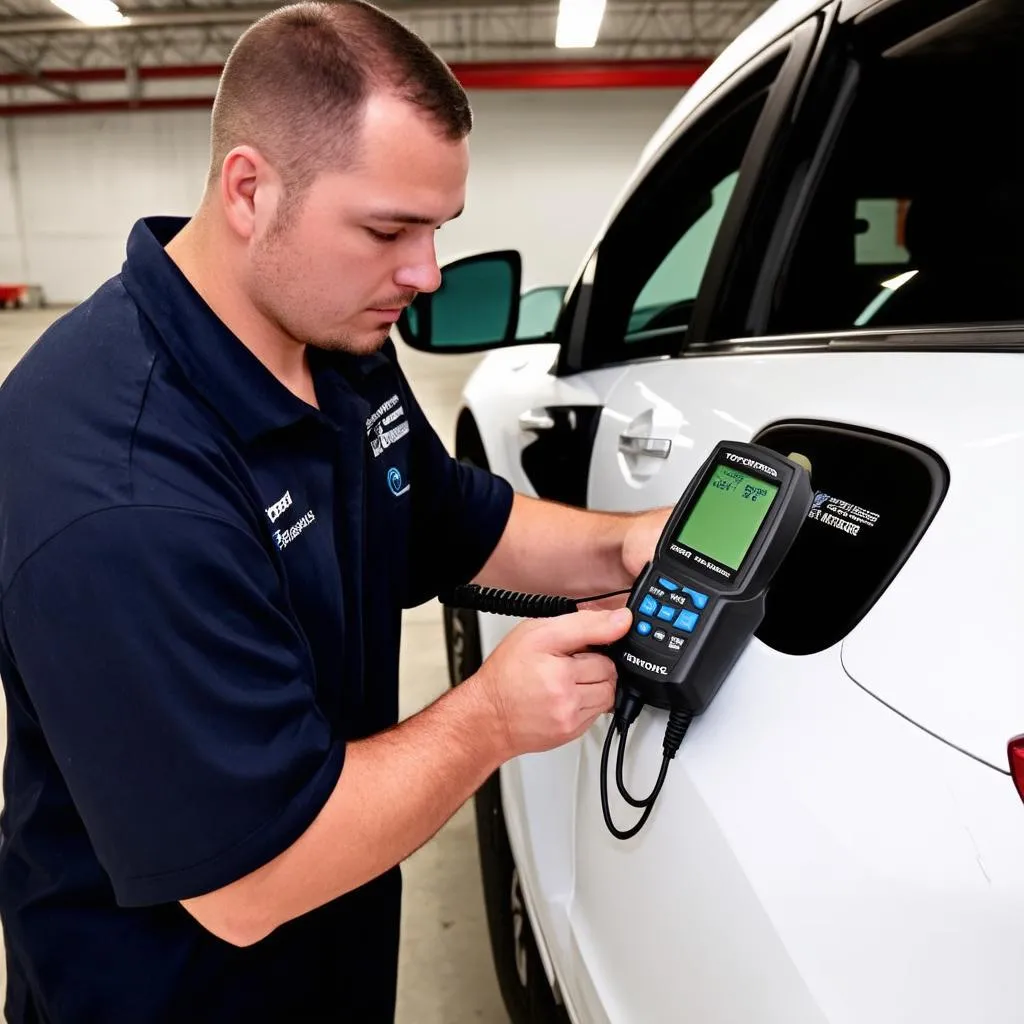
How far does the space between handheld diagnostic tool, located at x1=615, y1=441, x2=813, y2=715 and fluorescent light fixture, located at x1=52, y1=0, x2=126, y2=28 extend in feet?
36.5

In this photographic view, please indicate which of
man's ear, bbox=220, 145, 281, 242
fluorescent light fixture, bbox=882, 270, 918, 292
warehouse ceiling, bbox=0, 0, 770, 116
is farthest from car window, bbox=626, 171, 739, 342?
warehouse ceiling, bbox=0, 0, 770, 116

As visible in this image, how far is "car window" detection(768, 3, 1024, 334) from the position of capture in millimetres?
1067

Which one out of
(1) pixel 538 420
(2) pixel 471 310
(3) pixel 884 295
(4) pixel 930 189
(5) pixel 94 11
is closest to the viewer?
(3) pixel 884 295

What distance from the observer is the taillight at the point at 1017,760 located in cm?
50

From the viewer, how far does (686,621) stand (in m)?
0.79

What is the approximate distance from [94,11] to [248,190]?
11.2m

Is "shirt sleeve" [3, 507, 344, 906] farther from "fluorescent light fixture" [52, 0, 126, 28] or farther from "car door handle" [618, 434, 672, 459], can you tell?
"fluorescent light fixture" [52, 0, 126, 28]

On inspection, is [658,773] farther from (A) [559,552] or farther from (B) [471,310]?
(B) [471,310]

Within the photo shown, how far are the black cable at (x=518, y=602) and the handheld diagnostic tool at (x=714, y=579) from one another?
0.65 feet

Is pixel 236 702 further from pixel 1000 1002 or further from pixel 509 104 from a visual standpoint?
pixel 509 104

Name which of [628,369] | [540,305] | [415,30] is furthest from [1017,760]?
[415,30]

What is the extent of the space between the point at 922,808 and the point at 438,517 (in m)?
0.92

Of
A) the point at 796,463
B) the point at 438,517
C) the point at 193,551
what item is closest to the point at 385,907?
the point at 438,517

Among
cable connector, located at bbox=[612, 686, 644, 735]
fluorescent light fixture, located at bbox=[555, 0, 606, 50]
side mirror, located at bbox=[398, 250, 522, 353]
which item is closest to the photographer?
cable connector, located at bbox=[612, 686, 644, 735]
